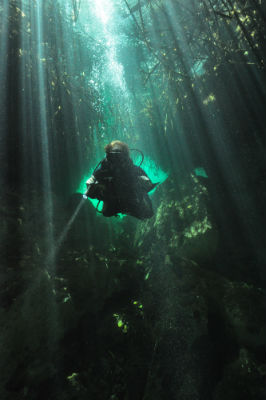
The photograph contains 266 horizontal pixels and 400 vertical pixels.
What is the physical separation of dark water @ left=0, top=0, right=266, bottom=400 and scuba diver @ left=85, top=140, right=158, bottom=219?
1.66m

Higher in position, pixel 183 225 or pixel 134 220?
pixel 134 220

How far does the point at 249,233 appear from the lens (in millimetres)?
5176

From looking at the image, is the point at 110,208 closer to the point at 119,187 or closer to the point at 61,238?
the point at 119,187

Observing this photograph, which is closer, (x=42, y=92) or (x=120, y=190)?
(x=120, y=190)

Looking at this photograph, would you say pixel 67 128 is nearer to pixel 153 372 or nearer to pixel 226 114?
pixel 226 114

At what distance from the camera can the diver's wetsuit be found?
3.19m

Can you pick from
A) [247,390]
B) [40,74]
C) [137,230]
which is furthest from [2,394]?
[40,74]

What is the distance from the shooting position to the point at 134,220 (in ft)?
26.7

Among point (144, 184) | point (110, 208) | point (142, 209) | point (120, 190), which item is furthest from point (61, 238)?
point (144, 184)

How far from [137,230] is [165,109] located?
5076 millimetres

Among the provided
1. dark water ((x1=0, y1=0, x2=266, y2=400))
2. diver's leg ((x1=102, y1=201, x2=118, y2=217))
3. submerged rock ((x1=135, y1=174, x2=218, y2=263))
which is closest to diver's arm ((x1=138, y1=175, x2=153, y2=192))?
diver's leg ((x1=102, y1=201, x2=118, y2=217))

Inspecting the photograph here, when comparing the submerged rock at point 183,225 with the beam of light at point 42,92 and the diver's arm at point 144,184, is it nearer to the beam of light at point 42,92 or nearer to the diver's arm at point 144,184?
the diver's arm at point 144,184

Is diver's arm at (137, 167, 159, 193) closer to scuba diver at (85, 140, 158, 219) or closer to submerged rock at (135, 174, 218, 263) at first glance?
scuba diver at (85, 140, 158, 219)

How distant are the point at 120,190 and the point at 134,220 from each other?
506 cm
